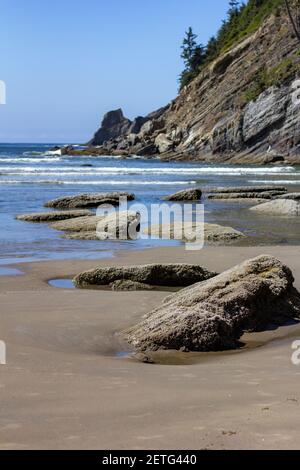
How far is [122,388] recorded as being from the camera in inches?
182

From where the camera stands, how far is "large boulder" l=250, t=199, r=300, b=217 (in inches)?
786

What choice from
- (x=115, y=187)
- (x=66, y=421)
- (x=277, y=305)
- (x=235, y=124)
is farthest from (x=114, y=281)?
(x=235, y=124)

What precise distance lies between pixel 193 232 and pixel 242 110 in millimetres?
58914

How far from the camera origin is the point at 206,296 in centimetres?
677

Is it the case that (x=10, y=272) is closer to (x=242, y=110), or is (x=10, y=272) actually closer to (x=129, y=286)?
(x=129, y=286)

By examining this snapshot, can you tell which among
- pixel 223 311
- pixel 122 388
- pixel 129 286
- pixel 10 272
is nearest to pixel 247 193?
pixel 10 272

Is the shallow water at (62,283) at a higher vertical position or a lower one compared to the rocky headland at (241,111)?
lower

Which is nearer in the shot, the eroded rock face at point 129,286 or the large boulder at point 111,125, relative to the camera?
the eroded rock face at point 129,286

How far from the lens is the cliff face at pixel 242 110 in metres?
66.6

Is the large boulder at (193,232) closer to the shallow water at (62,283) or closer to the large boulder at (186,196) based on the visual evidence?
the shallow water at (62,283)

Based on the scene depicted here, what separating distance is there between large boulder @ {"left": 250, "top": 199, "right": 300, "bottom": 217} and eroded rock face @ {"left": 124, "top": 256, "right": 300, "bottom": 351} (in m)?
12.6

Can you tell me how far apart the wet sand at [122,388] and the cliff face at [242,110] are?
191 feet

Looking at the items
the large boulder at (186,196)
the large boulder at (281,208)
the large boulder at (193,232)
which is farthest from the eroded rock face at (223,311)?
the large boulder at (186,196)
